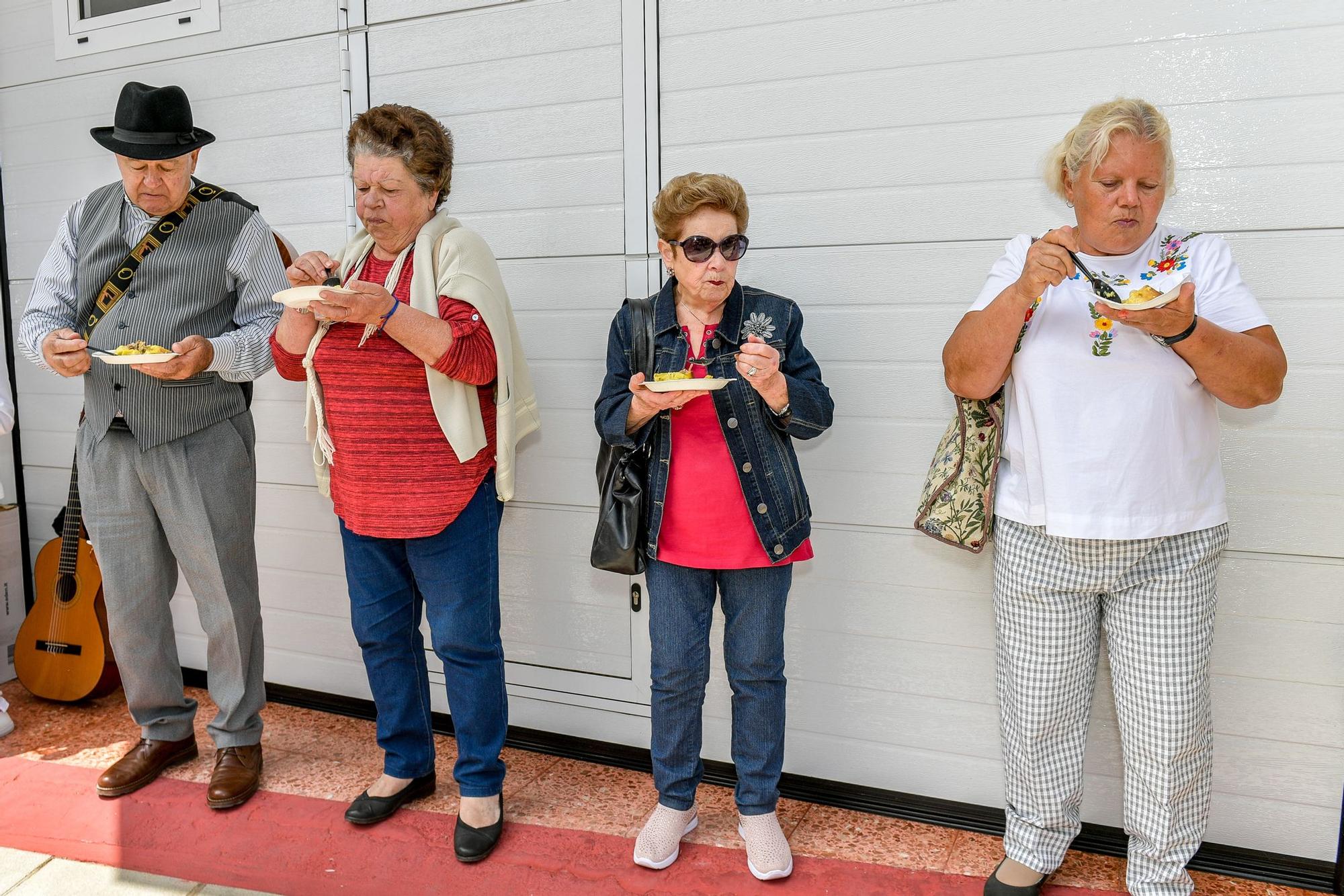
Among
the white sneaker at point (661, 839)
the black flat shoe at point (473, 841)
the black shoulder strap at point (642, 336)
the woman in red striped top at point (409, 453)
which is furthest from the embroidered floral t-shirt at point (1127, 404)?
the black flat shoe at point (473, 841)

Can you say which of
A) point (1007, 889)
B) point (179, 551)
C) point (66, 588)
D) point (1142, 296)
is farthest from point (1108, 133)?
point (66, 588)

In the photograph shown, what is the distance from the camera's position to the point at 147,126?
2.89 meters

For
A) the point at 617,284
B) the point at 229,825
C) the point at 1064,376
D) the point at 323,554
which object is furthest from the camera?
the point at 323,554

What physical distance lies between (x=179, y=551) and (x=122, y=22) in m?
2.35

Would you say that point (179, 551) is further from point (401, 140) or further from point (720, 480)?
point (720, 480)

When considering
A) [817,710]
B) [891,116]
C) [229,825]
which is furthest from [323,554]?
[891,116]

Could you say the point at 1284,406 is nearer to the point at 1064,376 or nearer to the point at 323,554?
the point at 1064,376

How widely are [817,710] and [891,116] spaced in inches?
74.0

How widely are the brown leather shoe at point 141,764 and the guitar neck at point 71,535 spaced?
0.88 m

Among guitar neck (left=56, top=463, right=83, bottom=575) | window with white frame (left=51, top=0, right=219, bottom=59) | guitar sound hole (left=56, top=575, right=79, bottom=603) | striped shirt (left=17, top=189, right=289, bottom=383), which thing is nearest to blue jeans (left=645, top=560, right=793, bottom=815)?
striped shirt (left=17, top=189, right=289, bottom=383)

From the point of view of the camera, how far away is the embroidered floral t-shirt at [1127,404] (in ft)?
7.14

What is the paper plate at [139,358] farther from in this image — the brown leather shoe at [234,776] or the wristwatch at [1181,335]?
the wristwatch at [1181,335]

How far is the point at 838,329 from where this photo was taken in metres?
2.96

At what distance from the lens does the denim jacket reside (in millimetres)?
2457
